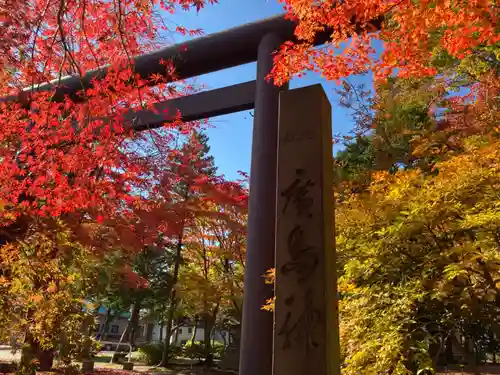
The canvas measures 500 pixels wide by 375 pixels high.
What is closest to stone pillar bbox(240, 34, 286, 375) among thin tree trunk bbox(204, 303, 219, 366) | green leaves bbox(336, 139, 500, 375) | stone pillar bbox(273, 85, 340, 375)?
green leaves bbox(336, 139, 500, 375)

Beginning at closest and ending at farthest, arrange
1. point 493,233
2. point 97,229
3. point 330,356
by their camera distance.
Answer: point 330,356 → point 493,233 → point 97,229

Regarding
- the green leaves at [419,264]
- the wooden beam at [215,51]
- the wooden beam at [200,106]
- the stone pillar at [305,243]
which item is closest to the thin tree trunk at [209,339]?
the wooden beam at [200,106]

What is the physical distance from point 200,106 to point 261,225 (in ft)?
9.47

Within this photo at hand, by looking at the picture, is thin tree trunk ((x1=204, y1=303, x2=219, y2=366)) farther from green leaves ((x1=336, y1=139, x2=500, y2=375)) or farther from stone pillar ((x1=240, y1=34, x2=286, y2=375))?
green leaves ((x1=336, y1=139, x2=500, y2=375))

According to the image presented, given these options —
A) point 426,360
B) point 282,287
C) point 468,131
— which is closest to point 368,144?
point 468,131

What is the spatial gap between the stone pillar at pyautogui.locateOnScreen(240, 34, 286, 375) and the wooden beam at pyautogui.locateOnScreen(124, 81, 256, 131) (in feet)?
1.92

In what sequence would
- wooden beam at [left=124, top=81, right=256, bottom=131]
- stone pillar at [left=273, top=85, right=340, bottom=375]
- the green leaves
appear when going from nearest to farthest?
stone pillar at [left=273, top=85, right=340, bottom=375] < the green leaves < wooden beam at [left=124, top=81, right=256, bottom=131]

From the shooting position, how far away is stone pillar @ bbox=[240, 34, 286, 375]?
16.6ft

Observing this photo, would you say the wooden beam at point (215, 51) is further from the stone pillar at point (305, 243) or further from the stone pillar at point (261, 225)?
the stone pillar at point (305, 243)

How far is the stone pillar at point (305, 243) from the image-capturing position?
96.5 inches

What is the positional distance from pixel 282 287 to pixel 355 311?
9.30 ft

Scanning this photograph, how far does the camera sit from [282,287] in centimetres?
263

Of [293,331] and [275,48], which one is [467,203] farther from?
[293,331]

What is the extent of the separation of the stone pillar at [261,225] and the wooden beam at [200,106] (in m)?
0.58
